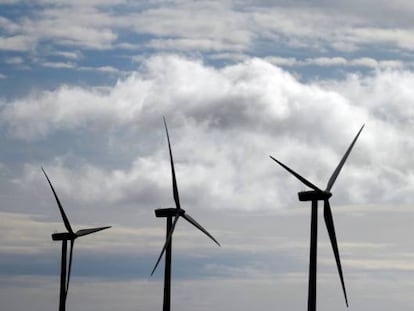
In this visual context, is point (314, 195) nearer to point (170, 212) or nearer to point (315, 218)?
point (315, 218)

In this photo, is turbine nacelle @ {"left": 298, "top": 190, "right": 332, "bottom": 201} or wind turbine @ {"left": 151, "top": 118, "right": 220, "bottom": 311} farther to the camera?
wind turbine @ {"left": 151, "top": 118, "right": 220, "bottom": 311}

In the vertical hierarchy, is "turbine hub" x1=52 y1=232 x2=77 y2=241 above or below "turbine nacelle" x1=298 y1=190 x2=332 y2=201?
above

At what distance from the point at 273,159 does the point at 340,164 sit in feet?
49.0

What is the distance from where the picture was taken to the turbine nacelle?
9344cm

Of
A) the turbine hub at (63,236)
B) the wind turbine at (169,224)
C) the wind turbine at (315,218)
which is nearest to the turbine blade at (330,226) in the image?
the wind turbine at (315,218)

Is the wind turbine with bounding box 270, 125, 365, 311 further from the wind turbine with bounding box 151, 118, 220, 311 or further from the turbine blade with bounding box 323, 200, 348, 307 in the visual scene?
the wind turbine with bounding box 151, 118, 220, 311

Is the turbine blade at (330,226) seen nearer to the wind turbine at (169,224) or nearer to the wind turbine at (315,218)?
the wind turbine at (315,218)

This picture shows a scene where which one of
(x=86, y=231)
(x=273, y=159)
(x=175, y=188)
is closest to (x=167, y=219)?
(x=175, y=188)

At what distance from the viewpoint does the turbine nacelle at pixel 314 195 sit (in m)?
93.4

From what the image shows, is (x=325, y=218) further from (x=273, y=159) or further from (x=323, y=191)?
(x=273, y=159)

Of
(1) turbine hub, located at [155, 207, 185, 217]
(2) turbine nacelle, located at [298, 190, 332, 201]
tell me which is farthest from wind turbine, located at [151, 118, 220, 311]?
(2) turbine nacelle, located at [298, 190, 332, 201]

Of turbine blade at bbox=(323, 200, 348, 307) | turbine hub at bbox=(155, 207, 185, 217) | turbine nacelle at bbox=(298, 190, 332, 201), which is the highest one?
turbine hub at bbox=(155, 207, 185, 217)

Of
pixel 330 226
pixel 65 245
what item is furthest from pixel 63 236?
pixel 330 226

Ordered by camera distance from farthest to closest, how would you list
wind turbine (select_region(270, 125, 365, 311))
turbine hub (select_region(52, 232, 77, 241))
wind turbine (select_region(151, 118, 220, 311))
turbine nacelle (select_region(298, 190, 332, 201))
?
turbine hub (select_region(52, 232, 77, 241)), wind turbine (select_region(151, 118, 220, 311)), turbine nacelle (select_region(298, 190, 332, 201)), wind turbine (select_region(270, 125, 365, 311))
